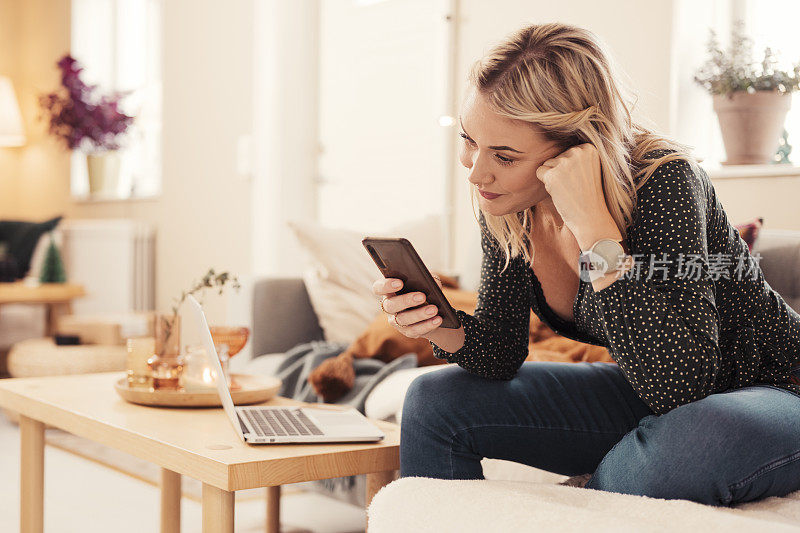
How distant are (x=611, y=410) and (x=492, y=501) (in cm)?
37

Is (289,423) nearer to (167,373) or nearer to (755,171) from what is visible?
(167,373)

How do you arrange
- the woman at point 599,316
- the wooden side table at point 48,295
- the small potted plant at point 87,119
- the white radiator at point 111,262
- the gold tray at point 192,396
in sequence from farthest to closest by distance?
the small potted plant at point 87,119 < the white radiator at point 111,262 < the wooden side table at point 48,295 < the gold tray at point 192,396 < the woman at point 599,316

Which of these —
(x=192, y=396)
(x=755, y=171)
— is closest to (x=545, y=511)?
(x=192, y=396)

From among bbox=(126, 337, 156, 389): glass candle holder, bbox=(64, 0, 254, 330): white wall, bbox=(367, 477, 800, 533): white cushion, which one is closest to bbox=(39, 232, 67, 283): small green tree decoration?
bbox=(64, 0, 254, 330): white wall

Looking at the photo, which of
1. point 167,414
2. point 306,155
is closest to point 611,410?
point 167,414

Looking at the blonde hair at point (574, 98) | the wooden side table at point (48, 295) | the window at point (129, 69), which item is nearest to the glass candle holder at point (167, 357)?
the blonde hair at point (574, 98)

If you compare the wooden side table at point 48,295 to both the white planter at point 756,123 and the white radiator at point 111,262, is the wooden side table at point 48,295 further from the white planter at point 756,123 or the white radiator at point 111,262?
the white planter at point 756,123

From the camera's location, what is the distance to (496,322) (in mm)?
1455

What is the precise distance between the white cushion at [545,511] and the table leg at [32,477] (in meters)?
0.98

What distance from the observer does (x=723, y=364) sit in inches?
50.7

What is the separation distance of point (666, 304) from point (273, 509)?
115cm

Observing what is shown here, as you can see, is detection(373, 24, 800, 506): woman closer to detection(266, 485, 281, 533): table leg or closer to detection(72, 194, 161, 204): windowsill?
detection(266, 485, 281, 533): table leg

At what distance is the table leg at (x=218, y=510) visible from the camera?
1.24m

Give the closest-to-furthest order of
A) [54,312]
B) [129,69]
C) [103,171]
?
[54,312] → [103,171] → [129,69]
